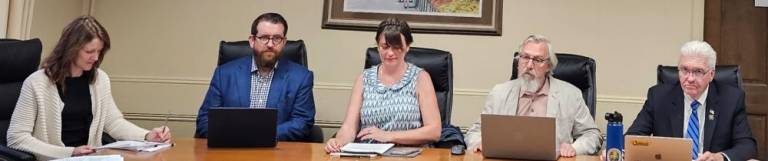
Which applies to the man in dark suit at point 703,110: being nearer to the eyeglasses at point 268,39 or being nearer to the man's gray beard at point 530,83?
the man's gray beard at point 530,83

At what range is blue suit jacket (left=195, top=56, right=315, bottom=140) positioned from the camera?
8.25 feet

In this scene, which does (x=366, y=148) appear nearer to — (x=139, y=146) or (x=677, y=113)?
(x=139, y=146)

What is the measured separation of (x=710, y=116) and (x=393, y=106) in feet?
3.68

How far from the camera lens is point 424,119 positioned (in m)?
2.30

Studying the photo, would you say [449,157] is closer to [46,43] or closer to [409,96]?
[409,96]

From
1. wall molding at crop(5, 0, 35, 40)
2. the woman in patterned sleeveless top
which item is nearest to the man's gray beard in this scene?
the woman in patterned sleeveless top

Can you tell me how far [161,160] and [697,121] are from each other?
1.77 metres

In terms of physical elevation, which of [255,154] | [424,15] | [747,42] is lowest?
[255,154]

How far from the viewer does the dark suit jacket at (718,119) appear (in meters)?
2.01

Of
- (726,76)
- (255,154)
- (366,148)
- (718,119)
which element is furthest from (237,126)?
(726,76)

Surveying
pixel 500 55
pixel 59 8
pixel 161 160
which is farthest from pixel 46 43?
pixel 500 55

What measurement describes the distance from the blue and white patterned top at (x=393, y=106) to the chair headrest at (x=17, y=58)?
1.25m

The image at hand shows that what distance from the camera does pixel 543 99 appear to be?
2.33 meters

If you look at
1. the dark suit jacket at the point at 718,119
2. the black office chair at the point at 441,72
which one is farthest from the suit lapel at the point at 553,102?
the black office chair at the point at 441,72
